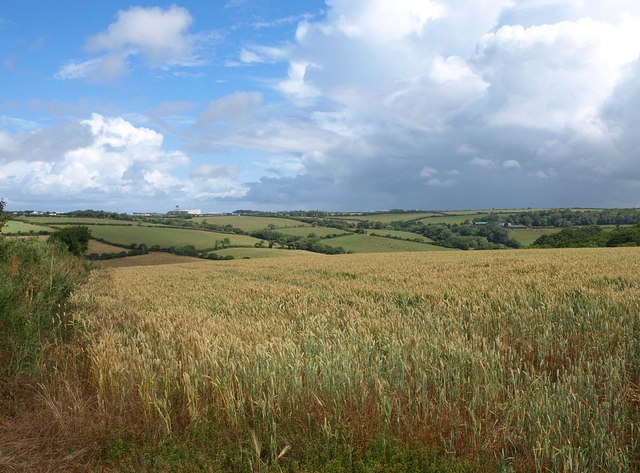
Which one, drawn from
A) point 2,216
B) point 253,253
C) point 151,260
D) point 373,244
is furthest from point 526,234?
point 2,216

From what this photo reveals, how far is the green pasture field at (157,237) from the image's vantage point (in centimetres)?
8625

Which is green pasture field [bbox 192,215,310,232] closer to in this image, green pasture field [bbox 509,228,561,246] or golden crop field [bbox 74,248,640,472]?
green pasture field [bbox 509,228,561,246]

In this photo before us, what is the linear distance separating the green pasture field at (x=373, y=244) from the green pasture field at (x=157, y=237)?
1899 cm

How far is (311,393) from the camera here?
4836mm

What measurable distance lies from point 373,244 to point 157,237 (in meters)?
45.3

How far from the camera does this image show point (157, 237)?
90.5m

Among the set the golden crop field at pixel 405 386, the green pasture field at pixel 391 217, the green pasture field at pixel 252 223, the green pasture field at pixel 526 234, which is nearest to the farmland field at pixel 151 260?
the green pasture field at pixel 252 223

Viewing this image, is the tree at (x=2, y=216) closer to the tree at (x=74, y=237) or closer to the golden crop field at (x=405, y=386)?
the golden crop field at (x=405, y=386)

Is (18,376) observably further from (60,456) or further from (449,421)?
(449,421)

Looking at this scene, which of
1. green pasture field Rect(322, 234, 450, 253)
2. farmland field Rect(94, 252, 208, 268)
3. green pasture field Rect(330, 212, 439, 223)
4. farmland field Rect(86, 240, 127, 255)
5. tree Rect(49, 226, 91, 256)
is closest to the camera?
tree Rect(49, 226, 91, 256)

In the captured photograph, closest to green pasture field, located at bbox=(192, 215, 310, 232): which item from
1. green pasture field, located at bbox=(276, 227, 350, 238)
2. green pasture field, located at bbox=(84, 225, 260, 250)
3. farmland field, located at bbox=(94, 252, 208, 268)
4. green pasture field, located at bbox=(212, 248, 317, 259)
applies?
green pasture field, located at bbox=(276, 227, 350, 238)

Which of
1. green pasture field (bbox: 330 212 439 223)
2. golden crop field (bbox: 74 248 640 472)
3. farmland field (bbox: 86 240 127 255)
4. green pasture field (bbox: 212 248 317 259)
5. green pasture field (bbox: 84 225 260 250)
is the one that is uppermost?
green pasture field (bbox: 330 212 439 223)

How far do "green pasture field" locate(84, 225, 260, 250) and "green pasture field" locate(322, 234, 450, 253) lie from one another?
62.3 feet

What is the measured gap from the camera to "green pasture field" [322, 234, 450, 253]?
8381 cm
